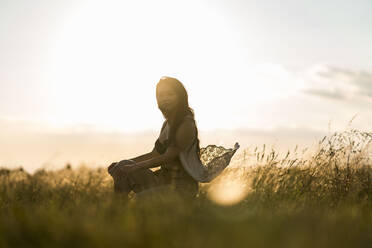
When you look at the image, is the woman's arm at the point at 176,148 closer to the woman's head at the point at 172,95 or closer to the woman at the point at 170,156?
the woman at the point at 170,156

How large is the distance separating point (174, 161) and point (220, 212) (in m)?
1.56

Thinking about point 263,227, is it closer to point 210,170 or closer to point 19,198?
point 210,170

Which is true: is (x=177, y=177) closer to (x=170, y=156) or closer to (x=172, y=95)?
(x=170, y=156)

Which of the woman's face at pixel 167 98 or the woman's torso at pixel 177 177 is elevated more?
the woman's face at pixel 167 98

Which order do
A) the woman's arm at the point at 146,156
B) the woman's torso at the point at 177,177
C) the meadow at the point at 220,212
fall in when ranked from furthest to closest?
the woman's arm at the point at 146,156, the woman's torso at the point at 177,177, the meadow at the point at 220,212

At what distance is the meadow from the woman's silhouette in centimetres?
29

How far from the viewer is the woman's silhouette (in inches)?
189

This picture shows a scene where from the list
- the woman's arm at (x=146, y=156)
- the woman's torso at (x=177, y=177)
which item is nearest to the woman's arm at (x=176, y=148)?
the woman's torso at (x=177, y=177)

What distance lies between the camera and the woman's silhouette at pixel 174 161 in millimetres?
4789

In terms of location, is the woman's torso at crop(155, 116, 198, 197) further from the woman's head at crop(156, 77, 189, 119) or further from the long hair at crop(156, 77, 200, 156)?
the woman's head at crop(156, 77, 189, 119)

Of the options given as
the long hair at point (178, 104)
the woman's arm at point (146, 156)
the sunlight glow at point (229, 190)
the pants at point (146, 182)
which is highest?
the long hair at point (178, 104)

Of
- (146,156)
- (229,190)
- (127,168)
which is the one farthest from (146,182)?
(229,190)

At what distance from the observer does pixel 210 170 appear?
5070mm

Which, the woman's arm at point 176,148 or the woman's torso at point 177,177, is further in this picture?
the woman's torso at point 177,177
